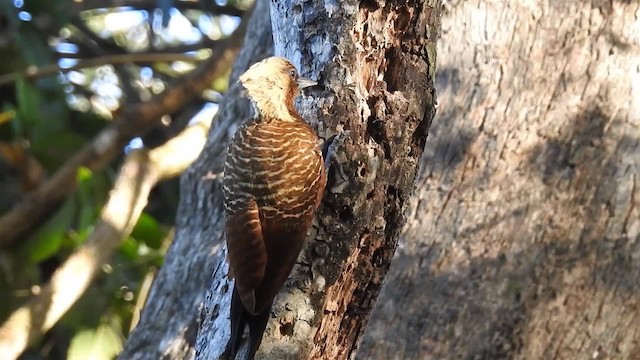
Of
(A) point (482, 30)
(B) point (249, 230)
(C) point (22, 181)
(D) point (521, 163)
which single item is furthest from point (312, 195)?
(C) point (22, 181)

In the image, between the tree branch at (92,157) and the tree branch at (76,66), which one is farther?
the tree branch at (76,66)

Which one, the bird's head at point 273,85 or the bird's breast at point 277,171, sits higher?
the bird's head at point 273,85

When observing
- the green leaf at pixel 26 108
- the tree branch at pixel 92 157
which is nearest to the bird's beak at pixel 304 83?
the tree branch at pixel 92 157

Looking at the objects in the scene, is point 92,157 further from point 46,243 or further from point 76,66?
point 76,66

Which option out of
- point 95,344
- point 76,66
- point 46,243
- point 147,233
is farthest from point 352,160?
point 76,66

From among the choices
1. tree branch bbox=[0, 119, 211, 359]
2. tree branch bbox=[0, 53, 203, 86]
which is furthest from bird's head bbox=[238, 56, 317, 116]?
tree branch bbox=[0, 53, 203, 86]

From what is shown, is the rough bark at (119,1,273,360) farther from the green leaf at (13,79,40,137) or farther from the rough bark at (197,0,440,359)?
the green leaf at (13,79,40,137)

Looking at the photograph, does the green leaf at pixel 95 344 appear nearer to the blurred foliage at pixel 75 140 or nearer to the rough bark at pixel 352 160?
the blurred foliage at pixel 75 140
